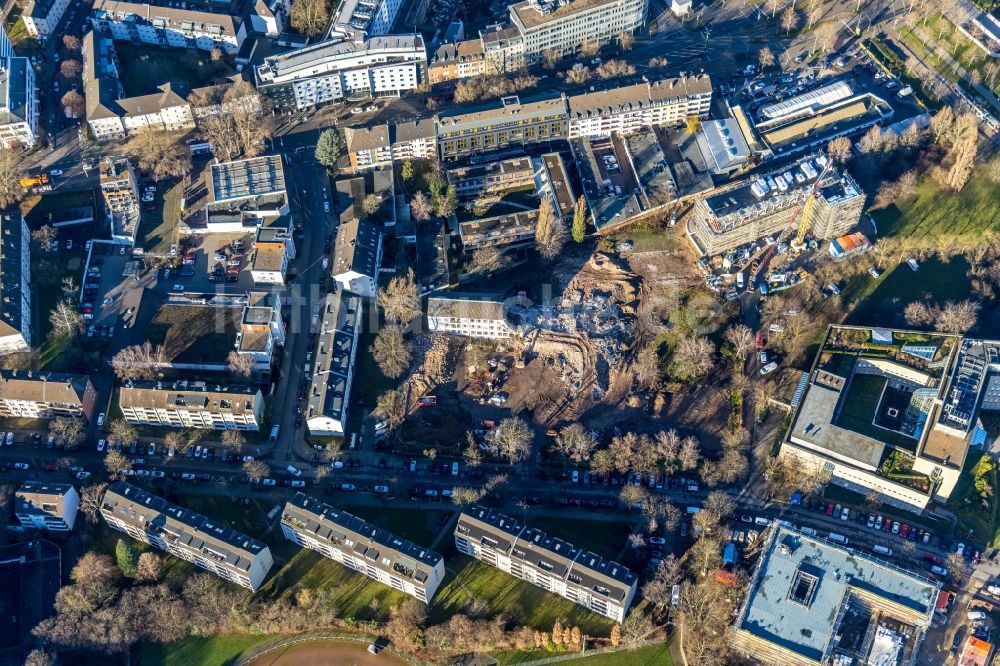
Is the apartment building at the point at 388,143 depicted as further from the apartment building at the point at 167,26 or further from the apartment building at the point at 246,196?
the apartment building at the point at 167,26

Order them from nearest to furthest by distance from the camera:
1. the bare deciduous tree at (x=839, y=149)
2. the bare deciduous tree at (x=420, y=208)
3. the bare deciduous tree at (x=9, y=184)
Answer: the bare deciduous tree at (x=420, y=208), the bare deciduous tree at (x=9, y=184), the bare deciduous tree at (x=839, y=149)

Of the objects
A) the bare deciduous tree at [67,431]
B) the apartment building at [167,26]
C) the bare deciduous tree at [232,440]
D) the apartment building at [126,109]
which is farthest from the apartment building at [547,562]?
the apartment building at [167,26]

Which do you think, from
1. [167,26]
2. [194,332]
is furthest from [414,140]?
[167,26]

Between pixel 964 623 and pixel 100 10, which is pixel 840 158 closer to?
pixel 964 623

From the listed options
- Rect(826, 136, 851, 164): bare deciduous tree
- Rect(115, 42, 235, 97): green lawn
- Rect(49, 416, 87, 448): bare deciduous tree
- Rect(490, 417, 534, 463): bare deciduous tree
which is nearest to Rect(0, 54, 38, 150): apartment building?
Rect(115, 42, 235, 97): green lawn

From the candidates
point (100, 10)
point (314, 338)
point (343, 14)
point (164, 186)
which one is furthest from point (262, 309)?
point (100, 10)

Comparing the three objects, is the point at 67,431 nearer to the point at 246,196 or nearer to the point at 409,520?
the point at 246,196
